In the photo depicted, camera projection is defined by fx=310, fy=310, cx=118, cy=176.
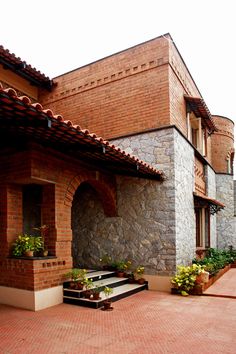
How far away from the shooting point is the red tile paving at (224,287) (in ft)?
25.4

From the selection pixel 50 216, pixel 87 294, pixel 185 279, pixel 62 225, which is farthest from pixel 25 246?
pixel 185 279

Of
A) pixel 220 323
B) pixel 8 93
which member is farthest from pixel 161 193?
pixel 8 93

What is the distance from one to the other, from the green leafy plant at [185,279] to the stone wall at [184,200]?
394 mm

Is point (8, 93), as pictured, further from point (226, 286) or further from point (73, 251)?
point (226, 286)

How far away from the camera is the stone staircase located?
6535 mm

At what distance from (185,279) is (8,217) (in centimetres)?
454

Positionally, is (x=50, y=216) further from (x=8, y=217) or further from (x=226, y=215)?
(x=226, y=215)

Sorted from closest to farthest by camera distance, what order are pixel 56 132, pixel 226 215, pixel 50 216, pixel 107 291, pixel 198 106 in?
pixel 56 132
pixel 107 291
pixel 50 216
pixel 198 106
pixel 226 215

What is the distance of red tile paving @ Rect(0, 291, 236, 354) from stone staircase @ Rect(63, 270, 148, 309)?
17 cm

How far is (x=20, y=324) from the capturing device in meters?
5.30

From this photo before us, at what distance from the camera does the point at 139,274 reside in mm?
8469

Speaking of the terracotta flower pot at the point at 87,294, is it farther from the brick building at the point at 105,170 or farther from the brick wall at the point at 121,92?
the brick wall at the point at 121,92

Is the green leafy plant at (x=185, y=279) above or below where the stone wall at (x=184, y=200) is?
below

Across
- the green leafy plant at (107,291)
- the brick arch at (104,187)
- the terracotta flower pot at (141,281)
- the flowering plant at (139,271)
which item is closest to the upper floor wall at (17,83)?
the brick arch at (104,187)
